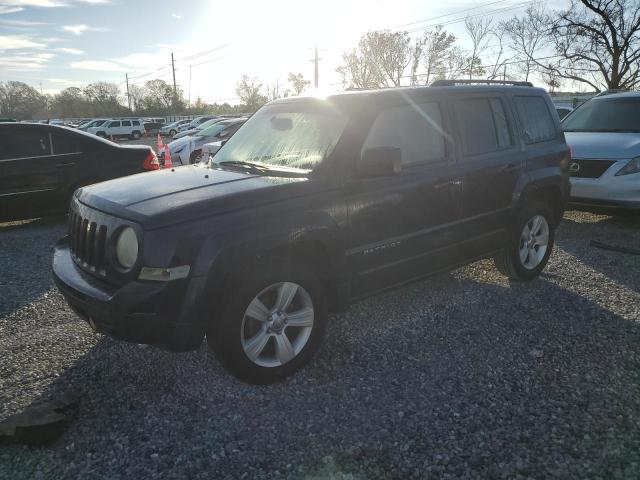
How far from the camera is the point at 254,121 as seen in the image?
443cm

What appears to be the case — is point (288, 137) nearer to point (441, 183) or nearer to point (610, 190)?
point (441, 183)

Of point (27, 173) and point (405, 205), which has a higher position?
point (405, 205)

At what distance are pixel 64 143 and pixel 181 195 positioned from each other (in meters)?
5.68

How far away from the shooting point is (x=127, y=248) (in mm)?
2814

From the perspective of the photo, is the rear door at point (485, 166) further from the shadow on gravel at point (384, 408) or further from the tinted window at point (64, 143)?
the tinted window at point (64, 143)

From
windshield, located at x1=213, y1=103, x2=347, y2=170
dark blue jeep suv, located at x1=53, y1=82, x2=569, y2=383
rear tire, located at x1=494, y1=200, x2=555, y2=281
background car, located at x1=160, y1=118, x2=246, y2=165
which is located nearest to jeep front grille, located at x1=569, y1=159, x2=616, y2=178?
rear tire, located at x1=494, y1=200, x2=555, y2=281

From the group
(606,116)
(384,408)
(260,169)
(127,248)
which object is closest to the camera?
(127,248)

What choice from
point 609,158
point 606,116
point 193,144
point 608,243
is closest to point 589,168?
point 609,158

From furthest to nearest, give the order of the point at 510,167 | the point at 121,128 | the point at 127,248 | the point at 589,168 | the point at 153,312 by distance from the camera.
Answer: the point at 121,128 < the point at 589,168 < the point at 510,167 < the point at 127,248 < the point at 153,312

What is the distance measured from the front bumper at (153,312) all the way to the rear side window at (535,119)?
367cm

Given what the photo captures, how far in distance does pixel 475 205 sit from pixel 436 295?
1.00 meters

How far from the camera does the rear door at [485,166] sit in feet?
13.7

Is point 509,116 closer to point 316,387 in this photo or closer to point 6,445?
point 316,387

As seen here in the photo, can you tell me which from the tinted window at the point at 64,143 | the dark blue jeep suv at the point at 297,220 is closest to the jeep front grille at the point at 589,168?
the dark blue jeep suv at the point at 297,220
